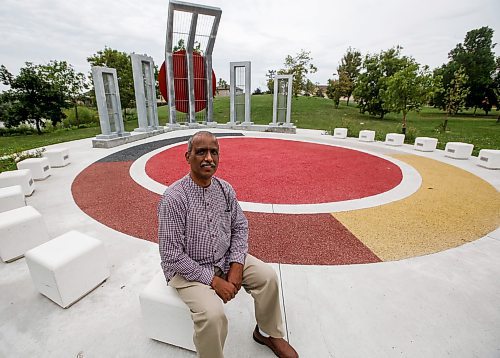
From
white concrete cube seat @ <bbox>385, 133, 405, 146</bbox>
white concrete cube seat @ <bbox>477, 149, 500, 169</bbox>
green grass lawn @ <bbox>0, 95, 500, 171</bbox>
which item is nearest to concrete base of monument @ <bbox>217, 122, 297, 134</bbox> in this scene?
green grass lawn @ <bbox>0, 95, 500, 171</bbox>

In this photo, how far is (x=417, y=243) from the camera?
3.81 metres

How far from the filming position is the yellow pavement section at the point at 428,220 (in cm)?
378

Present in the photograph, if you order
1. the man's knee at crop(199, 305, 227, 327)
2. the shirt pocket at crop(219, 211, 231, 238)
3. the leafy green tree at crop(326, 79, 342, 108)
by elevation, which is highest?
the leafy green tree at crop(326, 79, 342, 108)

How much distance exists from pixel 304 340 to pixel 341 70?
4594 cm

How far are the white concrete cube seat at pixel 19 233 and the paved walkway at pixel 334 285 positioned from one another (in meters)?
0.17

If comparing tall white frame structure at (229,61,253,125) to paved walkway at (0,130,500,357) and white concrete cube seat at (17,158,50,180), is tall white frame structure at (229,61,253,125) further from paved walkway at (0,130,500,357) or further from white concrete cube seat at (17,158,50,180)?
paved walkway at (0,130,500,357)

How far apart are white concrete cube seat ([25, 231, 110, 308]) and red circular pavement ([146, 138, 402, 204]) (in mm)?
3210

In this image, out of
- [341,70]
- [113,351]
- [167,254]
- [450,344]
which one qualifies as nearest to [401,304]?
[450,344]

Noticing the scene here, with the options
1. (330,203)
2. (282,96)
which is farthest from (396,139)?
(330,203)

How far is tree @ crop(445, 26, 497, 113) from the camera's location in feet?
121

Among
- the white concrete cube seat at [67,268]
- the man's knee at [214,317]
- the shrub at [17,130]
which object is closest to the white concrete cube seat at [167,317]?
the man's knee at [214,317]

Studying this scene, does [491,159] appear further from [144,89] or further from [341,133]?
[144,89]

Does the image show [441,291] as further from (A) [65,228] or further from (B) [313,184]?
(A) [65,228]

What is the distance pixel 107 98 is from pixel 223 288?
457 inches
